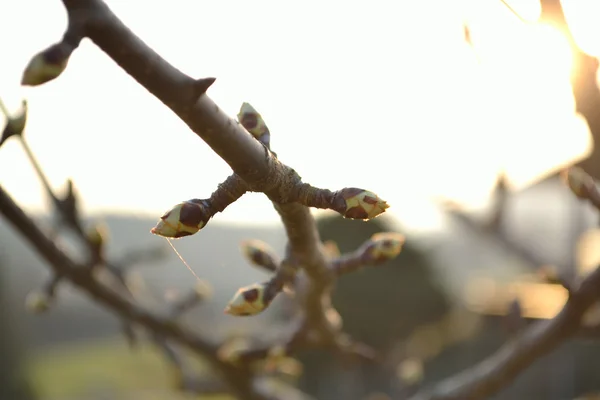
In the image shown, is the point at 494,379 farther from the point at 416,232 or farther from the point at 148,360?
the point at 148,360

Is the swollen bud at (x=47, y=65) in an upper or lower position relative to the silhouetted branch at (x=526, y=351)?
upper

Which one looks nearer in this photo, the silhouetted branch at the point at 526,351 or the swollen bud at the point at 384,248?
the swollen bud at the point at 384,248

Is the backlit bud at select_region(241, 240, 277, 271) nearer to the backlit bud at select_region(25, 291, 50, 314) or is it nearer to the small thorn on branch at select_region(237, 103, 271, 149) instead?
the small thorn on branch at select_region(237, 103, 271, 149)

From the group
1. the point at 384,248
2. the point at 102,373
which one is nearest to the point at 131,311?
the point at 384,248

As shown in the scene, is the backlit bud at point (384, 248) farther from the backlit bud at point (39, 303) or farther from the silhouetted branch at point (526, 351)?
the backlit bud at point (39, 303)

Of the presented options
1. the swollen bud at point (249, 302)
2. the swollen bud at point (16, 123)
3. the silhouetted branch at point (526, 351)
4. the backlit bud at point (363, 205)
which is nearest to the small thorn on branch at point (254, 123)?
the backlit bud at point (363, 205)
